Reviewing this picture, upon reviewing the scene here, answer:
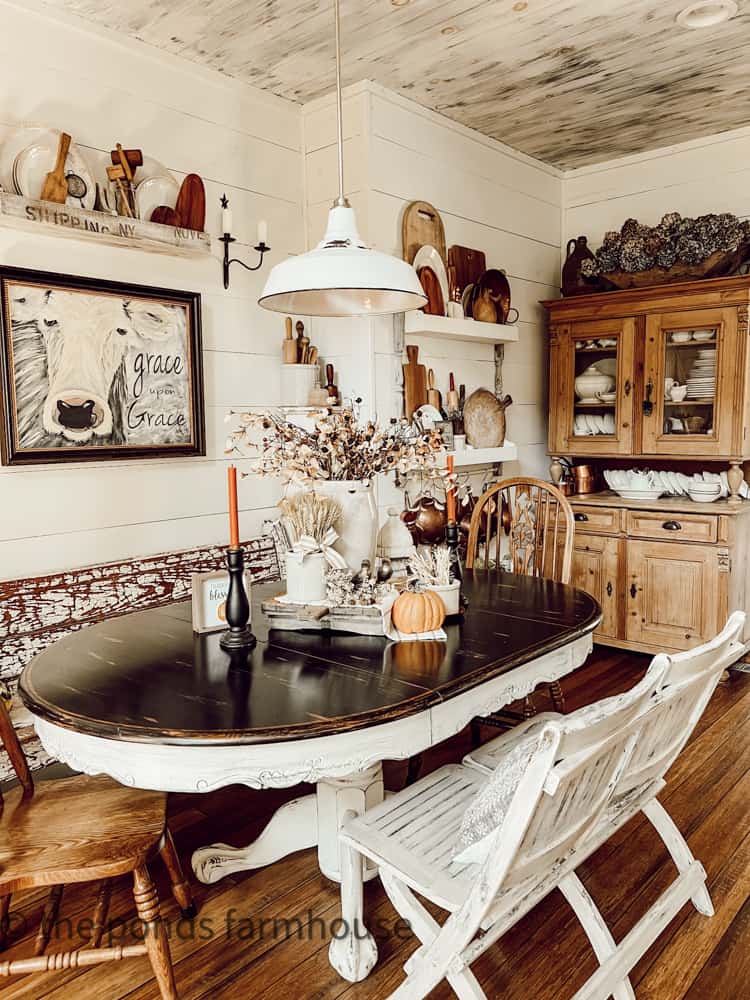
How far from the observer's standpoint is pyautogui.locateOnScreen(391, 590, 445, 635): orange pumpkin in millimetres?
1935

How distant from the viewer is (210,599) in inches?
80.0

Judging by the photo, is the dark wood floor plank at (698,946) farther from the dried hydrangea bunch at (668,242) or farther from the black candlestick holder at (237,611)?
the dried hydrangea bunch at (668,242)

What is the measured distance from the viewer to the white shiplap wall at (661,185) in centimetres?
403

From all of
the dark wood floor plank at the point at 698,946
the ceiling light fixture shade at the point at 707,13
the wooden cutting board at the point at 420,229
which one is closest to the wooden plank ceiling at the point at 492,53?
the ceiling light fixture shade at the point at 707,13

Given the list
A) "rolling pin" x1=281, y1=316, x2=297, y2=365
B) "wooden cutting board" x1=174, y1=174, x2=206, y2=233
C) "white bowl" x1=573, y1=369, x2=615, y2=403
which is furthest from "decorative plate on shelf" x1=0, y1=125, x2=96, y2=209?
"white bowl" x1=573, y1=369, x2=615, y2=403

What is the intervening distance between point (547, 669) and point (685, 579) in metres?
2.14

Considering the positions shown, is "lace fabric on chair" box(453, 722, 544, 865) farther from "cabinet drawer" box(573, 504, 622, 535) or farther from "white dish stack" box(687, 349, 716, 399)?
"white dish stack" box(687, 349, 716, 399)

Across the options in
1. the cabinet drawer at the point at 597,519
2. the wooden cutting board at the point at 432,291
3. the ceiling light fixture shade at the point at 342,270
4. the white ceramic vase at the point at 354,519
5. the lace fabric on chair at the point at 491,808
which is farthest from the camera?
the cabinet drawer at the point at 597,519

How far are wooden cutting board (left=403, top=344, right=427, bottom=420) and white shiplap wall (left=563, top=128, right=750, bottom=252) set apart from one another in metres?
1.66

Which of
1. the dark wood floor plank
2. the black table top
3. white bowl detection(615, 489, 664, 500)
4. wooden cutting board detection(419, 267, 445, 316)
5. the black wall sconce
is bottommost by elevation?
the dark wood floor plank

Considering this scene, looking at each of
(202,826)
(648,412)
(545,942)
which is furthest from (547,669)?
(648,412)

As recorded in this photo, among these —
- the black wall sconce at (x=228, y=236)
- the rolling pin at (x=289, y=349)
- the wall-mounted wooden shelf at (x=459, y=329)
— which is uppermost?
the black wall sconce at (x=228, y=236)

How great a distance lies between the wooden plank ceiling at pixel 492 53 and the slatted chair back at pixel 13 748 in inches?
96.0

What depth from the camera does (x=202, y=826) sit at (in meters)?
2.45
